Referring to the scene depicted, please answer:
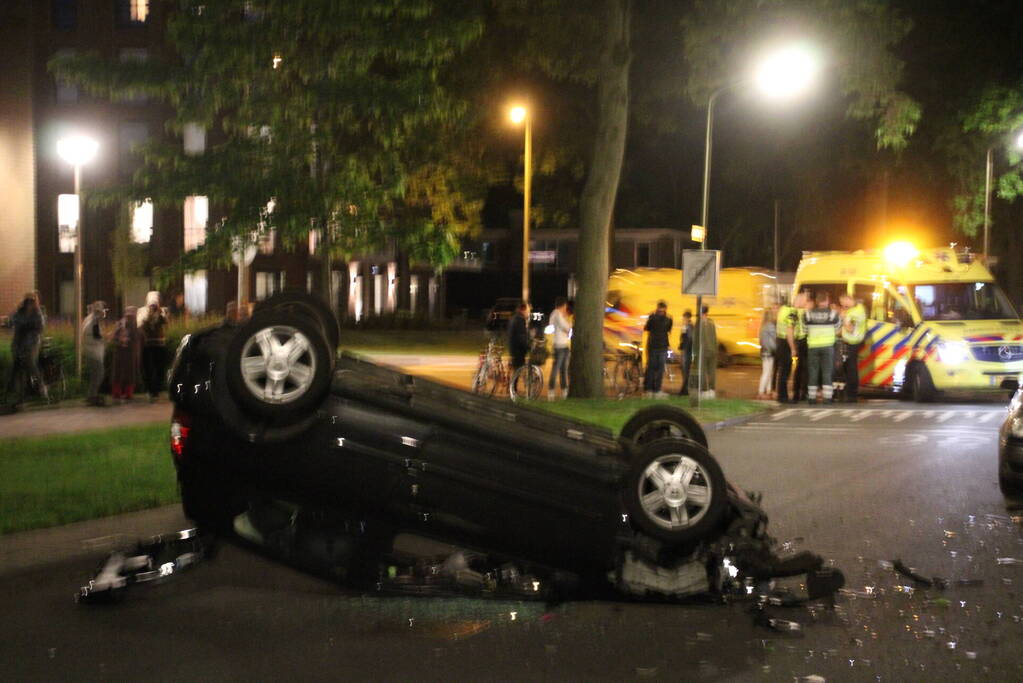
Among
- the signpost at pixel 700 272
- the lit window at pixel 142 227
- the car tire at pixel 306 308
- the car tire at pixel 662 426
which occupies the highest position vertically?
the lit window at pixel 142 227

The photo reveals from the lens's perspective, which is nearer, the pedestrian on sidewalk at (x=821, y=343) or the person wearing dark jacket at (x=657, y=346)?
the pedestrian on sidewalk at (x=821, y=343)

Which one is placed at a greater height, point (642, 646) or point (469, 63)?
point (469, 63)

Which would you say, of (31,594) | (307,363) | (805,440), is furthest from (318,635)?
(805,440)

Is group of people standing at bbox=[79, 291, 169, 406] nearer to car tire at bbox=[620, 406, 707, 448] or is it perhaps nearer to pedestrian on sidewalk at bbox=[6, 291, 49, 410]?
pedestrian on sidewalk at bbox=[6, 291, 49, 410]

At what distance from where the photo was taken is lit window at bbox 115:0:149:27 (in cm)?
5544

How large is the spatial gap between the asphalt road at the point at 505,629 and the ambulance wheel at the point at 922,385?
44.9 ft

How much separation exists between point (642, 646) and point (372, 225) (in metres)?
8.99

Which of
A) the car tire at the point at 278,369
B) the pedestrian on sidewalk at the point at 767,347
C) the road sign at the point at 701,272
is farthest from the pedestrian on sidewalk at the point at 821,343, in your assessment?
the car tire at the point at 278,369

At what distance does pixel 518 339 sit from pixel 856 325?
20.3 feet

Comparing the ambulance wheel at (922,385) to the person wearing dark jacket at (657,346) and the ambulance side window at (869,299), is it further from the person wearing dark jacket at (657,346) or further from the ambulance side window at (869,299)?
the person wearing dark jacket at (657,346)

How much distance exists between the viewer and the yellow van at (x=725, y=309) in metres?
33.2

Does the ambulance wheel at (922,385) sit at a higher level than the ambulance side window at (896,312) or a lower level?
lower

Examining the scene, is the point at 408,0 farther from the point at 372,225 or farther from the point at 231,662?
the point at 231,662

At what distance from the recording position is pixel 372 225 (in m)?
14.5
